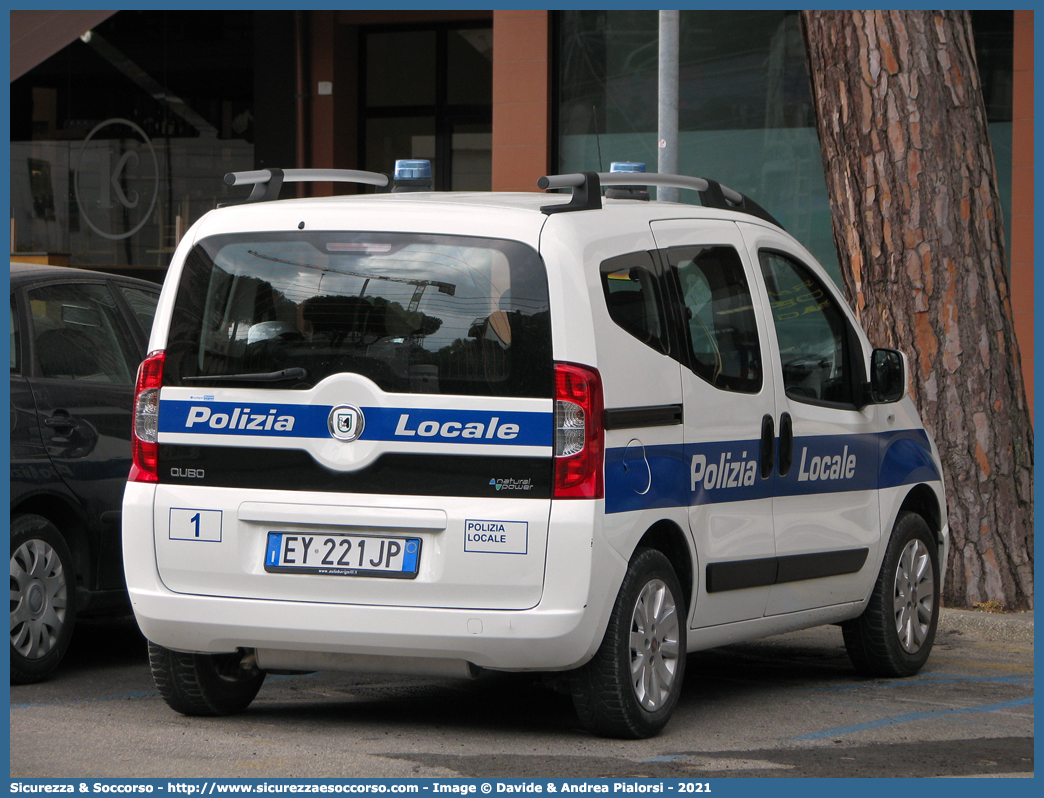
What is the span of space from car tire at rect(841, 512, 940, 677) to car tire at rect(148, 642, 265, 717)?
2697mm

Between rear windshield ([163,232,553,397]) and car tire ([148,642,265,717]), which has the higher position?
rear windshield ([163,232,553,397])

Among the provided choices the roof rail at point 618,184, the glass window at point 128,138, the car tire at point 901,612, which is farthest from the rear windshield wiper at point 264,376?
the glass window at point 128,138

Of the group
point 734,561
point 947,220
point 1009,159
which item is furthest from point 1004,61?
point 734,561

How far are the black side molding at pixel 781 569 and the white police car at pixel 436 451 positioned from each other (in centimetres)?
3

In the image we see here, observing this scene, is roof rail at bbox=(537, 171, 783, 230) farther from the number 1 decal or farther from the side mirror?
the number 1 decal

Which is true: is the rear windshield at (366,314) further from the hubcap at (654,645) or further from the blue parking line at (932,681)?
the blue parking line at (932,681)

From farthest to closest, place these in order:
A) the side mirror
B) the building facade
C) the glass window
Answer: the glass window < the building facade < the side mirror

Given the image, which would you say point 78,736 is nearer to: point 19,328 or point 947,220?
point 19,328

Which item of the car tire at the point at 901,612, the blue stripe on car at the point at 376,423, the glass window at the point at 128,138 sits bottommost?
the car tire at the point at 901,612

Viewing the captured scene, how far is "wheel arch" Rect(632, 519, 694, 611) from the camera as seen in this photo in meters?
5.54

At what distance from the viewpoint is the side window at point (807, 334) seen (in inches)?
252

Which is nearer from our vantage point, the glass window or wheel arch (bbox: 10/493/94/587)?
wheel arch (bbox: 10/493/94/587)

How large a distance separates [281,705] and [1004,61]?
396 inches

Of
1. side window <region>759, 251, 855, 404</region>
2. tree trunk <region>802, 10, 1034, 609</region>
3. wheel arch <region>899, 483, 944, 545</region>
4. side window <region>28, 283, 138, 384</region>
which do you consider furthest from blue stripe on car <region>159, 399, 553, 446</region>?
tree trunk <region>802, 10, 1034, 609</region>
